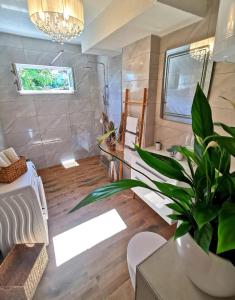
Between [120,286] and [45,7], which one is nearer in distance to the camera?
[45,7]

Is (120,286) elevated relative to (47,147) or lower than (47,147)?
lower

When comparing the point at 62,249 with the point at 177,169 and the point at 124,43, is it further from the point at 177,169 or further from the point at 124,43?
the point at 124,43

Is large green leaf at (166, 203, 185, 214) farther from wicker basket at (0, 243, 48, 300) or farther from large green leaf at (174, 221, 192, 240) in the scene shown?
wicker basket at (0, 243, 48, 300)

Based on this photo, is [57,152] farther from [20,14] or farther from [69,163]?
[20,14]

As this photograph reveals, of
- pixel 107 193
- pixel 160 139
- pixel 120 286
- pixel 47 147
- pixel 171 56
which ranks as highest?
pixel 171 56

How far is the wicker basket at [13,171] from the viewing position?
4.32 ft

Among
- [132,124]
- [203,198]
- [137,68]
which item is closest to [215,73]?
[137,68]

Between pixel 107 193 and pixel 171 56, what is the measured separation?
5.95ft

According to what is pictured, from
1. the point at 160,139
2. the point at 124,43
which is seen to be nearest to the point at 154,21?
the point at 124,43

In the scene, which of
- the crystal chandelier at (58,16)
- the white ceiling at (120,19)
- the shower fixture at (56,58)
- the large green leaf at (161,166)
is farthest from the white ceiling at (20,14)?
the large green leaf at (161,166)

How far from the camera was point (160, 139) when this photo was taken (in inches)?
81.0

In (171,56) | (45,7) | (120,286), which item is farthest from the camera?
(171,56)

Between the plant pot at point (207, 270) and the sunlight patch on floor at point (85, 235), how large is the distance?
135 cm

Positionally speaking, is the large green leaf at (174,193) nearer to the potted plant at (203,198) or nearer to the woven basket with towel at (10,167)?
the potted plant at (203,198)
